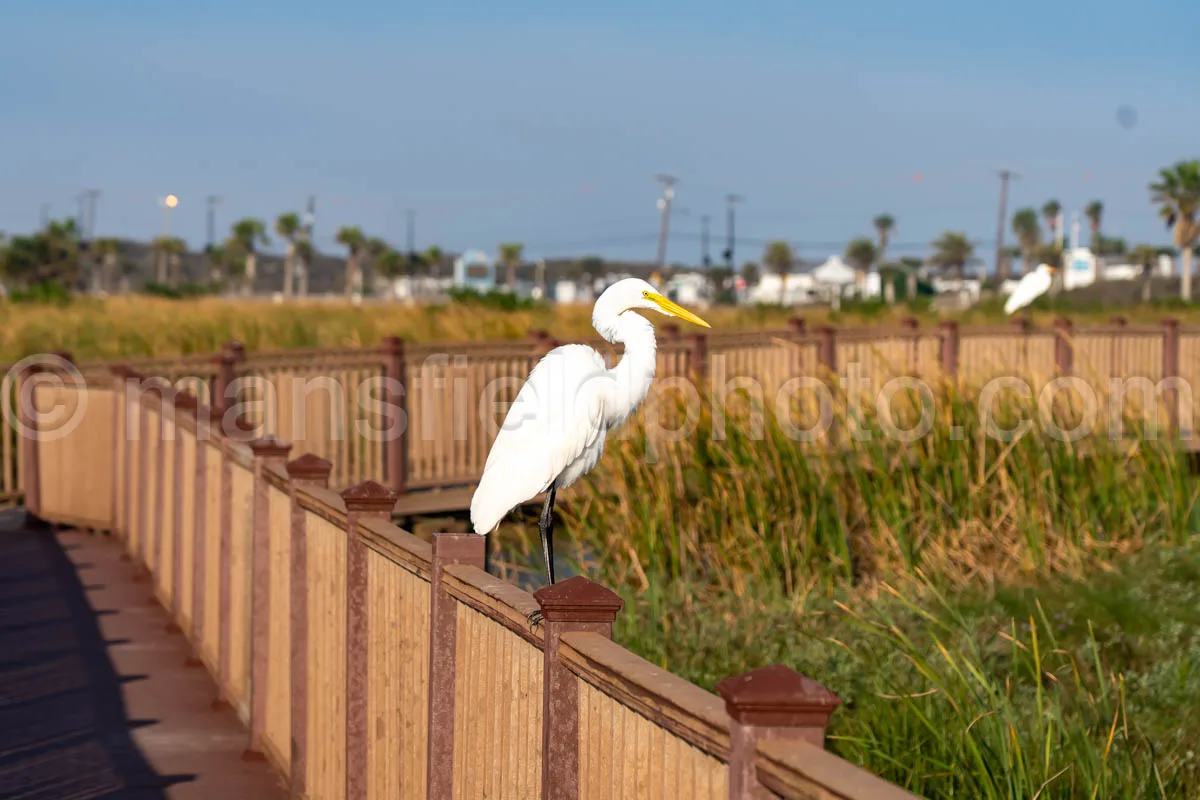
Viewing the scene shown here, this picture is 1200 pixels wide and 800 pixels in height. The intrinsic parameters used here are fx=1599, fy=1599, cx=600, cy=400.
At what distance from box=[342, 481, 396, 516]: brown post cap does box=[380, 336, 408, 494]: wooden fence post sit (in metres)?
8.35

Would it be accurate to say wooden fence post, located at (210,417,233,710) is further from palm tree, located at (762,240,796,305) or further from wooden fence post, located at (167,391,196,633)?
palm tree, located at (762,240,796,305)

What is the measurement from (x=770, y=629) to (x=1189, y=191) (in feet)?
240

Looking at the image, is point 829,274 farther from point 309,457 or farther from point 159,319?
point 309,457

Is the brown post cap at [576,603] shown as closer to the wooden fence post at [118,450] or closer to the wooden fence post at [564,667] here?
the wooden fence post at [564,667]

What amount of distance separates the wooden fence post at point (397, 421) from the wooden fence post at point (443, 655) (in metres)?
9.11

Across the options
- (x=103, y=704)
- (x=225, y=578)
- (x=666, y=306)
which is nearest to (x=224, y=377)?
(x=225, y=578)

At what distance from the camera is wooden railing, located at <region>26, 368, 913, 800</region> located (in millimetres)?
2615

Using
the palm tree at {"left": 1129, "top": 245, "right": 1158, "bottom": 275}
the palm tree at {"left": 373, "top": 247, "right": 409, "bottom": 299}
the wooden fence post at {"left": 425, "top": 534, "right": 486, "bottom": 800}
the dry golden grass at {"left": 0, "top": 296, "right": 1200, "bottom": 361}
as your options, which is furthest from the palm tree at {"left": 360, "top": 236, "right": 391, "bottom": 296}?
the wooden fence post at {"left": 425, "top": 534, "right": 486, "bottom": 800}

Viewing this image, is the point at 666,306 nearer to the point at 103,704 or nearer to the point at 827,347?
the point at 103,704

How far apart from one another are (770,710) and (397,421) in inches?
449

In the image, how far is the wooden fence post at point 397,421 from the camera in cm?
1359

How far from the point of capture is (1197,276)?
86312 mm

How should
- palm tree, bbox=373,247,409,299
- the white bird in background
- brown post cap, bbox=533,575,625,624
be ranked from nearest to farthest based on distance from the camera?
brown post cap, bbox=533,575,625,624
the white bird in background
palm tree, bbox=373,247,409,299

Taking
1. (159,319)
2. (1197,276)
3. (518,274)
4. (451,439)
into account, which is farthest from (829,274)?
(451,439)
